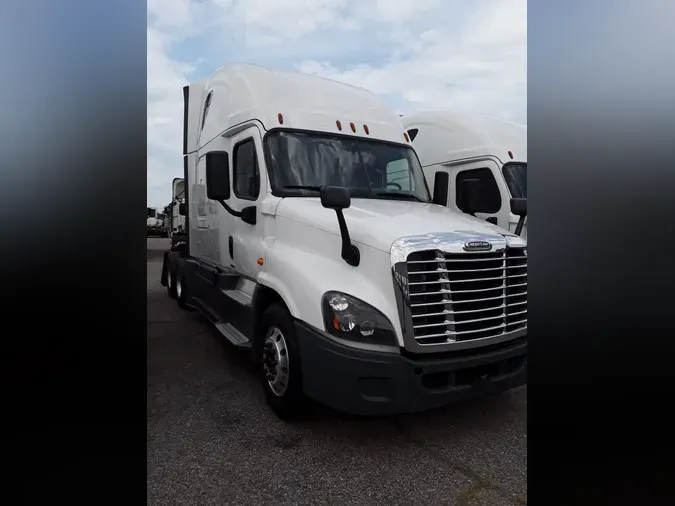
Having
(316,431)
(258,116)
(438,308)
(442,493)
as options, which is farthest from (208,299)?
(442,493)

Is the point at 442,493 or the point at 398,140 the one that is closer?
the point at 442,493

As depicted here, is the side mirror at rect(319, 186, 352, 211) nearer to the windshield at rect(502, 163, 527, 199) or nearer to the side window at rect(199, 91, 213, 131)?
the side window at rect(199, 91, 213, 131)

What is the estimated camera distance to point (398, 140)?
16.8 ft

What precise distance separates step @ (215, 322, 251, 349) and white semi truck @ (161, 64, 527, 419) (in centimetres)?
2

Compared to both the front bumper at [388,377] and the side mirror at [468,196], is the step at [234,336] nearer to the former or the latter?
the front bumper at [388,377]

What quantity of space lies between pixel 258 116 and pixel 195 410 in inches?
115

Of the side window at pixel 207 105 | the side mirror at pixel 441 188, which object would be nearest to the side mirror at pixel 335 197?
the side mirror at pixel 441 188

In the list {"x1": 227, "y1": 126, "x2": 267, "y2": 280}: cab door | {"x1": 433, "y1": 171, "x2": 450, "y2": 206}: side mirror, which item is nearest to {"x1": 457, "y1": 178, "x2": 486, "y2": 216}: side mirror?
{"x1": 433, "y1": 171, "x2": 450, "y2": 206}: side mirror

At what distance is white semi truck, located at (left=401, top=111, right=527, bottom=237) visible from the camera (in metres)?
6.98

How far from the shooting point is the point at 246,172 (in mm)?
4727

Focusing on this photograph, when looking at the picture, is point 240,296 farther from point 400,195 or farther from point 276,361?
point 400,195
